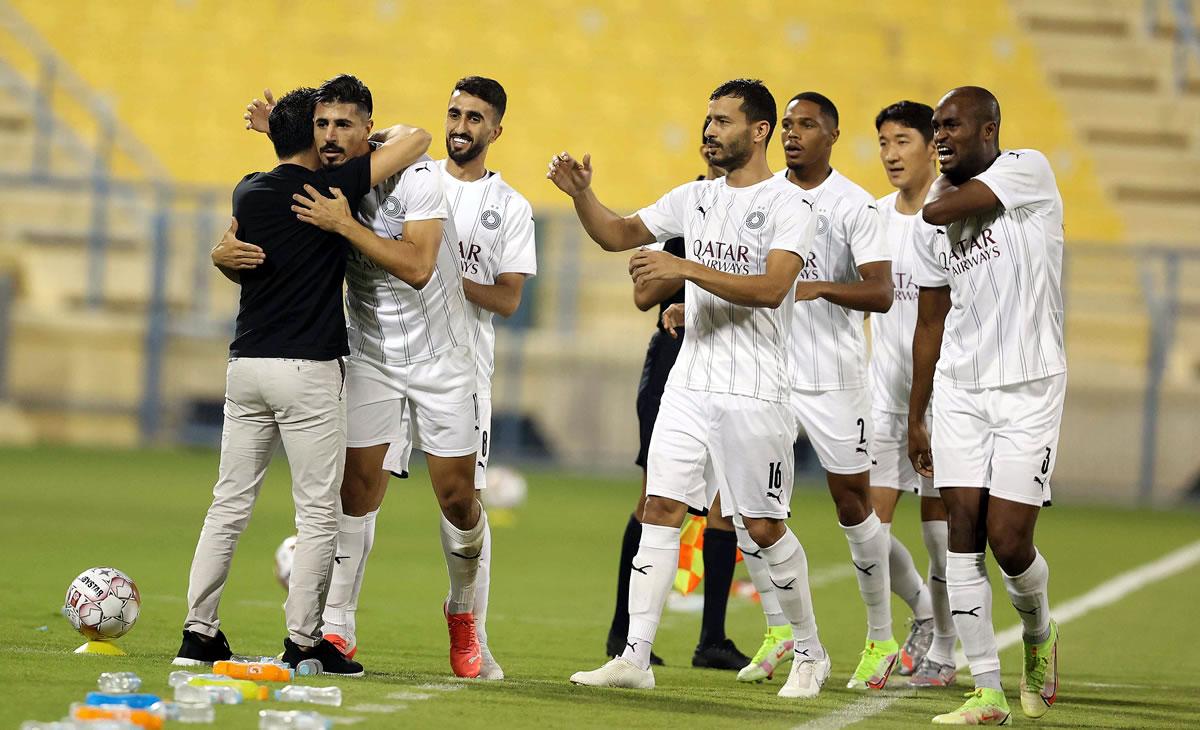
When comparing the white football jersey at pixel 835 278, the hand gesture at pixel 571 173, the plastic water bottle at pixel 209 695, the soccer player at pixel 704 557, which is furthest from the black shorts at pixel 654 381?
the plastic water bottle at pixel 209 695

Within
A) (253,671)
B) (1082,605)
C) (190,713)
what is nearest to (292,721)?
(190,713)

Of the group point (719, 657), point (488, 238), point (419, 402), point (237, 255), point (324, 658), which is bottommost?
point (719, 657)

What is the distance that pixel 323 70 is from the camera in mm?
22516

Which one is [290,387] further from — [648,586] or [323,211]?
[648,586]

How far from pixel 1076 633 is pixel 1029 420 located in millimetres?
3362

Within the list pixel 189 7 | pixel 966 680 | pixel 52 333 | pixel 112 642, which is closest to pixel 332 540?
pixel 112 642

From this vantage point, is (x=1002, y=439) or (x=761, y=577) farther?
(x=761, y=577)

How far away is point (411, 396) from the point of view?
21.3 feet

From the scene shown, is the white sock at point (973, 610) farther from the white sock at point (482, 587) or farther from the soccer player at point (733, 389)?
the white sock at point (482, 587)

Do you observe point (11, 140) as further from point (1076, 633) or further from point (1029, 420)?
point (1029, 420)

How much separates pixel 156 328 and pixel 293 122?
1391 centimetres

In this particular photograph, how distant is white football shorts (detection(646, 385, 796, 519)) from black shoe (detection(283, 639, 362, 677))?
4.11ft

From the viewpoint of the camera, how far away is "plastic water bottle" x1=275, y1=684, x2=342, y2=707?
5.30m

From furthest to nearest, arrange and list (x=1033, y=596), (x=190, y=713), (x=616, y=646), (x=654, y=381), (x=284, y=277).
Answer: (x=654, y=381)
(x=616, y=646)
(x=1033, y=596)
(x=284, y=277)
(x=190, y=713)
